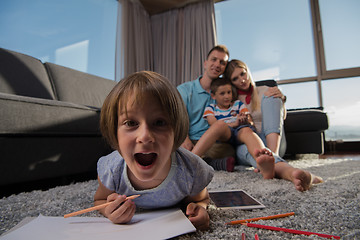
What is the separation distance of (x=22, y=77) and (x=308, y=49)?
3.41m

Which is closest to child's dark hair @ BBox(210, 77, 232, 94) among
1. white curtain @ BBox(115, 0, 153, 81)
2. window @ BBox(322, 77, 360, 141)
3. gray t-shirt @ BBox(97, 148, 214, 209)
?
gray t-shirt @ BBox(97, 148, 214, 209)

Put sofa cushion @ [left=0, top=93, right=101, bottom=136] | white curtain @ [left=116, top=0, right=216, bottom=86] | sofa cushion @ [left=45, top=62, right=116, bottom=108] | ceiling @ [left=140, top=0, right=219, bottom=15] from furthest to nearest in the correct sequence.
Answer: ceiling @ [left=140, top=0, right=219, bottom=15] < white curtain @ [left=116, top=0, right=216, bottom=86] < sofa cushion @ [left=45, top=62, right=116, bottom=108] < sofa cushion @ [left=0, top=93, right=101, bottom=136]

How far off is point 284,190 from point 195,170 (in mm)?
410

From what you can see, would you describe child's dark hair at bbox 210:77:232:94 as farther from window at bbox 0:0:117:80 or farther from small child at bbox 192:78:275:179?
window at bbox 0:0:117:80

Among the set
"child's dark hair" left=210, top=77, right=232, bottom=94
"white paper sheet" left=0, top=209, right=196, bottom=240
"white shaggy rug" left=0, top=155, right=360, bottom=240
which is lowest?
"white shaggy rug" left=0, top=155, right=360, bottom=240

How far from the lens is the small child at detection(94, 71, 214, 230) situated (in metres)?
0.44

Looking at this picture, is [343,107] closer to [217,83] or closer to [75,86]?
[217,83]

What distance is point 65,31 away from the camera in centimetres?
223

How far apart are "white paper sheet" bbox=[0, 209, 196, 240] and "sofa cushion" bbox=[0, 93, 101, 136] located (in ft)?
1.88

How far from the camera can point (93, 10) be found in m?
2.67

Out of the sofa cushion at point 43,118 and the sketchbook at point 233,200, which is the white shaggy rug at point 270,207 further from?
the sofa cushion at point 43,118

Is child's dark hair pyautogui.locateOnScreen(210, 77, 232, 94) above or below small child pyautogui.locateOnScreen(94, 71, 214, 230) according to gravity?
above

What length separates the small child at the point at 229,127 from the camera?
987 millimetres

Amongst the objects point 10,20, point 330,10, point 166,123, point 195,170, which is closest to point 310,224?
point 195,170
